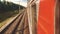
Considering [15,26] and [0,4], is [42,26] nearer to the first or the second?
[15,26]

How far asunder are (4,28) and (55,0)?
1.72 ft

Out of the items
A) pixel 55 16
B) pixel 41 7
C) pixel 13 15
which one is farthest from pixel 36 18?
pixel 55 16

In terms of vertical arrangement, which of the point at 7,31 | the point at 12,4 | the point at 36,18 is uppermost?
the point at 12,4

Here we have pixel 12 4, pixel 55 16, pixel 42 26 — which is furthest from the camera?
pixel 12 4

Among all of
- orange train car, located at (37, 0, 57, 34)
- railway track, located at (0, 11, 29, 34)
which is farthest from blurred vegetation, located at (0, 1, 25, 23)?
orange train car, located at (37, 0, 57, 34)

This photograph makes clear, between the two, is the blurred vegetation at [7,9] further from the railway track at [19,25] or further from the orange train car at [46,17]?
the orange train car at [46,17]

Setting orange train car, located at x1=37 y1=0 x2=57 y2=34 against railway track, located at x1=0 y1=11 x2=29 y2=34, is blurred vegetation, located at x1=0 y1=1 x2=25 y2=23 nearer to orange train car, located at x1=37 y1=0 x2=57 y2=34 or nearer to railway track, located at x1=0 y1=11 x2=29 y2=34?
railway track, located at x1=0 y1=11 x2=29 y2=34

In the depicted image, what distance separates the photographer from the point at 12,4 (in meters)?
1.10

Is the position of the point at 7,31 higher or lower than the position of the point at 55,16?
lower

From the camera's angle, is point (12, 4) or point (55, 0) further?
point (12, 4)

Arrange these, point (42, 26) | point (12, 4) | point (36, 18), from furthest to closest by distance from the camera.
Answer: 1. point (12, 4)
2. point (36, 18)
3. point (42, 26)

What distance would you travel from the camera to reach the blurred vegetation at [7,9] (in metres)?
1.07

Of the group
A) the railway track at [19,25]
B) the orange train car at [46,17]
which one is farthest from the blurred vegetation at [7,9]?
the orange train car at [46,17]

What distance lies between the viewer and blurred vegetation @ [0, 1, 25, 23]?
3.50 feet
